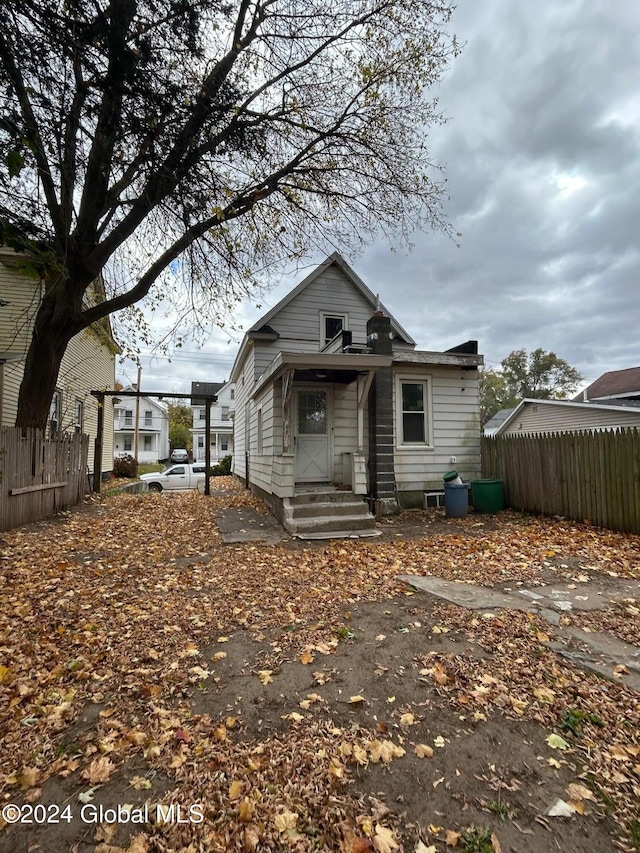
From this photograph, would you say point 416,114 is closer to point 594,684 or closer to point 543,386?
point 594,684

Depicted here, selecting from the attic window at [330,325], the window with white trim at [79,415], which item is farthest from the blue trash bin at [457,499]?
the window with white trim at [79,415]

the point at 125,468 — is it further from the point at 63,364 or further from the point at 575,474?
the point at 575,474

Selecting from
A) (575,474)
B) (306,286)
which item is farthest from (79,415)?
(575,474)

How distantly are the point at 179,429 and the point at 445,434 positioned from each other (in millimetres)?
43678

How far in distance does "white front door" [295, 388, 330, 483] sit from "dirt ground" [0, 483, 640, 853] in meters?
4.87

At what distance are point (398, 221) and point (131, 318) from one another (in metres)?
6.75

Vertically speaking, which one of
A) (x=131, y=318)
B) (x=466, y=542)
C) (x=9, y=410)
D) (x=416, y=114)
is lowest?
(x=466, y=542)

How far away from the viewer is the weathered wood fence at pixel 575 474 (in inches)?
274

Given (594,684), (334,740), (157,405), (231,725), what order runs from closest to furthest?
1. (334,740)
2. (231,725)
3. (594,684)
4. (157,405)

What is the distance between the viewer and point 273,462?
28.0ft

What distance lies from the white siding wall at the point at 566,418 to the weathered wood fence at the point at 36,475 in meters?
16.0

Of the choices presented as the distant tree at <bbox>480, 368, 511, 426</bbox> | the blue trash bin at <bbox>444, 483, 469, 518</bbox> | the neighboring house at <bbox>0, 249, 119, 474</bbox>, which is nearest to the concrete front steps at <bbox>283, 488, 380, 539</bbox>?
the blue trash bin at <bbox>444, 483, 469, 518</bbox>

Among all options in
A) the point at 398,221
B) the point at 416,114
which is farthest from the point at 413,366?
the point at 416,114

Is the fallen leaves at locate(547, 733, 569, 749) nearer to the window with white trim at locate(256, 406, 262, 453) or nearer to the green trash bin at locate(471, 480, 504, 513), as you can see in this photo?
the green trash bin at locate(471, 480, 504, 513)
